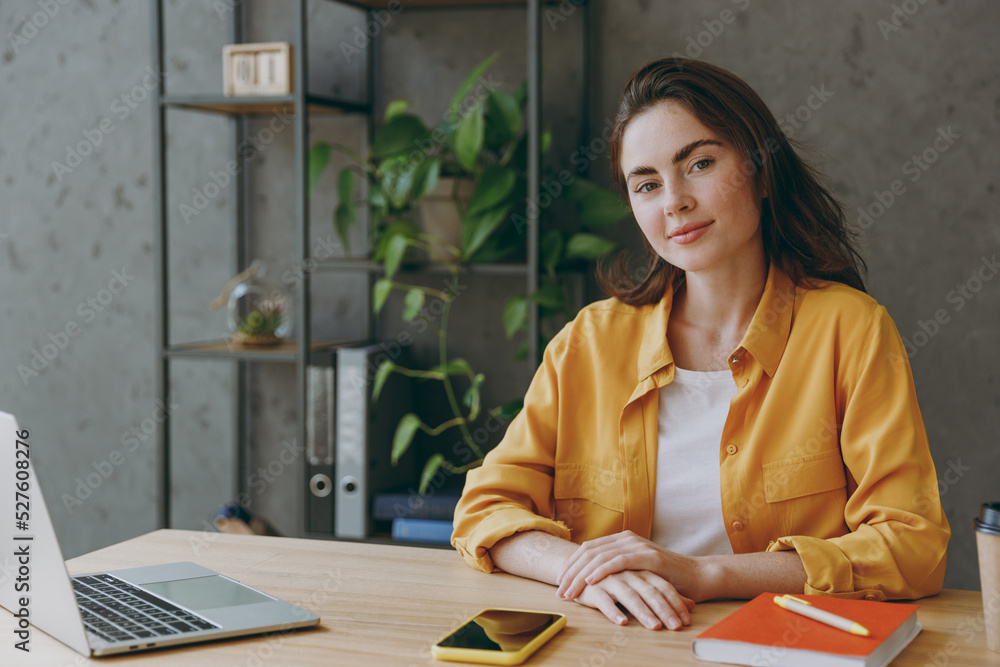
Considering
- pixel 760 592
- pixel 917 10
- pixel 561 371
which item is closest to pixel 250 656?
pixel 760 592

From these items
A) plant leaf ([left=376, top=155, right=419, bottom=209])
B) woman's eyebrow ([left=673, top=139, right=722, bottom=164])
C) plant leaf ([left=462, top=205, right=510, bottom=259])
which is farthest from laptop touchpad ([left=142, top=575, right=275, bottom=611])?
plant leaf ([left=376, top=155, right=419, bottom=209])

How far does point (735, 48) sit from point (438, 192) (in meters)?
0.85

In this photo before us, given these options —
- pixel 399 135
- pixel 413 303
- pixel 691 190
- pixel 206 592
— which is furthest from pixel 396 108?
pixel 206 592

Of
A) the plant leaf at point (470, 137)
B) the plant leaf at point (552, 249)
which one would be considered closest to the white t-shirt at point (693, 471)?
the plant leaf at point (552, 249)

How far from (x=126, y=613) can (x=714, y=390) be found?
2.98 ft

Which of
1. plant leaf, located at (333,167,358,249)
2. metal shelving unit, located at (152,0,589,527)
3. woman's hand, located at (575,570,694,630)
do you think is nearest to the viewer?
woman's hand, located at (575,570,694,630)

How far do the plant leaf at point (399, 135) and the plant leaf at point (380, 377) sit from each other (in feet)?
1.75

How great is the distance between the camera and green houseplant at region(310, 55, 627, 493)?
2252 mm

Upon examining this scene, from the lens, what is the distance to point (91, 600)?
3.42ft

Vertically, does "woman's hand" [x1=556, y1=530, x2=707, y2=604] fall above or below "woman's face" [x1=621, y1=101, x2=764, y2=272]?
below

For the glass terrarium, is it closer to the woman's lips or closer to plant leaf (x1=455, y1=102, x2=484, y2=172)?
plant leaf (x1=455, y1=102, x2=484, y2=172)

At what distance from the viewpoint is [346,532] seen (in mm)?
2398

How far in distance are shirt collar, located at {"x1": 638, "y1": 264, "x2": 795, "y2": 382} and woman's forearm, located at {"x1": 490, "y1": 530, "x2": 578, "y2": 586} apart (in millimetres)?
347

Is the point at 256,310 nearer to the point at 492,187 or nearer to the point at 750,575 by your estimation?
the point at 492,187
